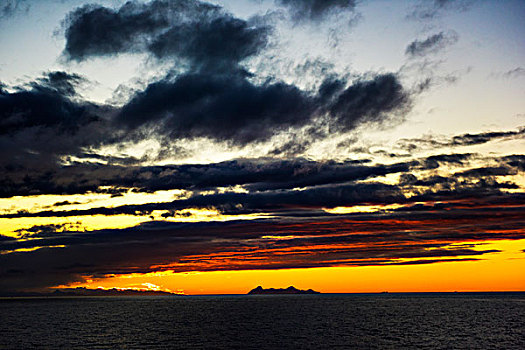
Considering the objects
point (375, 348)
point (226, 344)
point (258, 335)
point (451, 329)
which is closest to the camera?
point (375, 348)

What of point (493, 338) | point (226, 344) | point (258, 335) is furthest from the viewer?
point (258, 335)

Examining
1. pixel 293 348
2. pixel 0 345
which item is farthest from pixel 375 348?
pixel 0 345

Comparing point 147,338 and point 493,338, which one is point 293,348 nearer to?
point 147,338

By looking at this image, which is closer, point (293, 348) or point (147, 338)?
point (293, 348)

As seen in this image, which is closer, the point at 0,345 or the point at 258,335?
the point at 0,345

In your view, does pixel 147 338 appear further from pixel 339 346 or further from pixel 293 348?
pixel 339 346

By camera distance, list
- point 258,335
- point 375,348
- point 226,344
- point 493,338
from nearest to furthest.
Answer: point 375,348
point 226,344
point 493,338
point 258,335

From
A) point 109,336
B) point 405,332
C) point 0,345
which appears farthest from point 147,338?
point 405,332

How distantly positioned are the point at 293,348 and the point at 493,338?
166 feet

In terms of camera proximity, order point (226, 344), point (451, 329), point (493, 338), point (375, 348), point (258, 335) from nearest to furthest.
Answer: point (375, 348) < point (226, 344) < point (493, 338) < point (258, 335) < point (451, 329)

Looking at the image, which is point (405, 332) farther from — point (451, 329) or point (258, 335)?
point (258, 335)

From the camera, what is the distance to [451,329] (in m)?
136

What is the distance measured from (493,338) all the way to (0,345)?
112 m

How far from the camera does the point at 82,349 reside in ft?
324
